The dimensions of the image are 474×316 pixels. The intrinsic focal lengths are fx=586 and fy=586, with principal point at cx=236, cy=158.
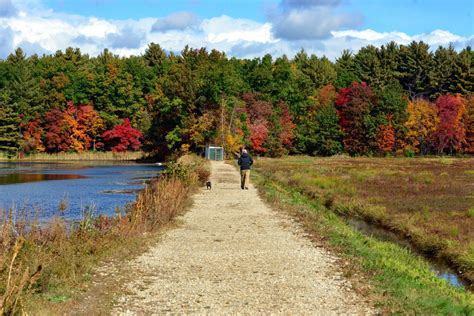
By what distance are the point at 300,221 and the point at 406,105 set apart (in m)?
70.7

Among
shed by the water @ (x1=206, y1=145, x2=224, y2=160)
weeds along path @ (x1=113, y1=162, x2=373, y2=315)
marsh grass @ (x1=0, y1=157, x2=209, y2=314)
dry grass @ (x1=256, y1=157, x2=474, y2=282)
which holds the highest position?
shed by the water @ (x1=206, y1=145, x2=224, y2=160)

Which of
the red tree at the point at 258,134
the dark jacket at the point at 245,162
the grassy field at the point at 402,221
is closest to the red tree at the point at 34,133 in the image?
the red tree at the point at 258,134

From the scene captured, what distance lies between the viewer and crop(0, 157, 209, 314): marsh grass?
807cm

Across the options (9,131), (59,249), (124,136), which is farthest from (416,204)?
(9,131)

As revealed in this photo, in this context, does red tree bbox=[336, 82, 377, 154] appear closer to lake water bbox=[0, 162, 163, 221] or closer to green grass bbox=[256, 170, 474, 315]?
lake water bbox=[0, 162, 163, 221]

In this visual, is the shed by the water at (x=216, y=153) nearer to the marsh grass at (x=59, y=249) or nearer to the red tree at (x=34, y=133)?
the red tree at (x=34, y=133)

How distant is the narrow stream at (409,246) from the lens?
566 inches

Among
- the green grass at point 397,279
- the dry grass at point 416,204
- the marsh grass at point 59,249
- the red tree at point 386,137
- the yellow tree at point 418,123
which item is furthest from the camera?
the yellow tree at point 418,123

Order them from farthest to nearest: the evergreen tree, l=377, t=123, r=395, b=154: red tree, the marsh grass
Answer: the evergreen tree → l=377, t=123, r=395, b=154: red tree → the marsh grass

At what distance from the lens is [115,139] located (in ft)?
295

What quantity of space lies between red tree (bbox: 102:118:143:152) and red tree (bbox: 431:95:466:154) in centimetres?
4406

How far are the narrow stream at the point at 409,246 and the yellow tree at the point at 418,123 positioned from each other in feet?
209

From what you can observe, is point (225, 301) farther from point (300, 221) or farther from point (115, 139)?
point (115, 139)

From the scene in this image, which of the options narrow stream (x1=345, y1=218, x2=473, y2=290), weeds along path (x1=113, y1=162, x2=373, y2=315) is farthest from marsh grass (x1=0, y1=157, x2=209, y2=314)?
narrow stream (x1=345, y1=218, x2=473, y2=290)
